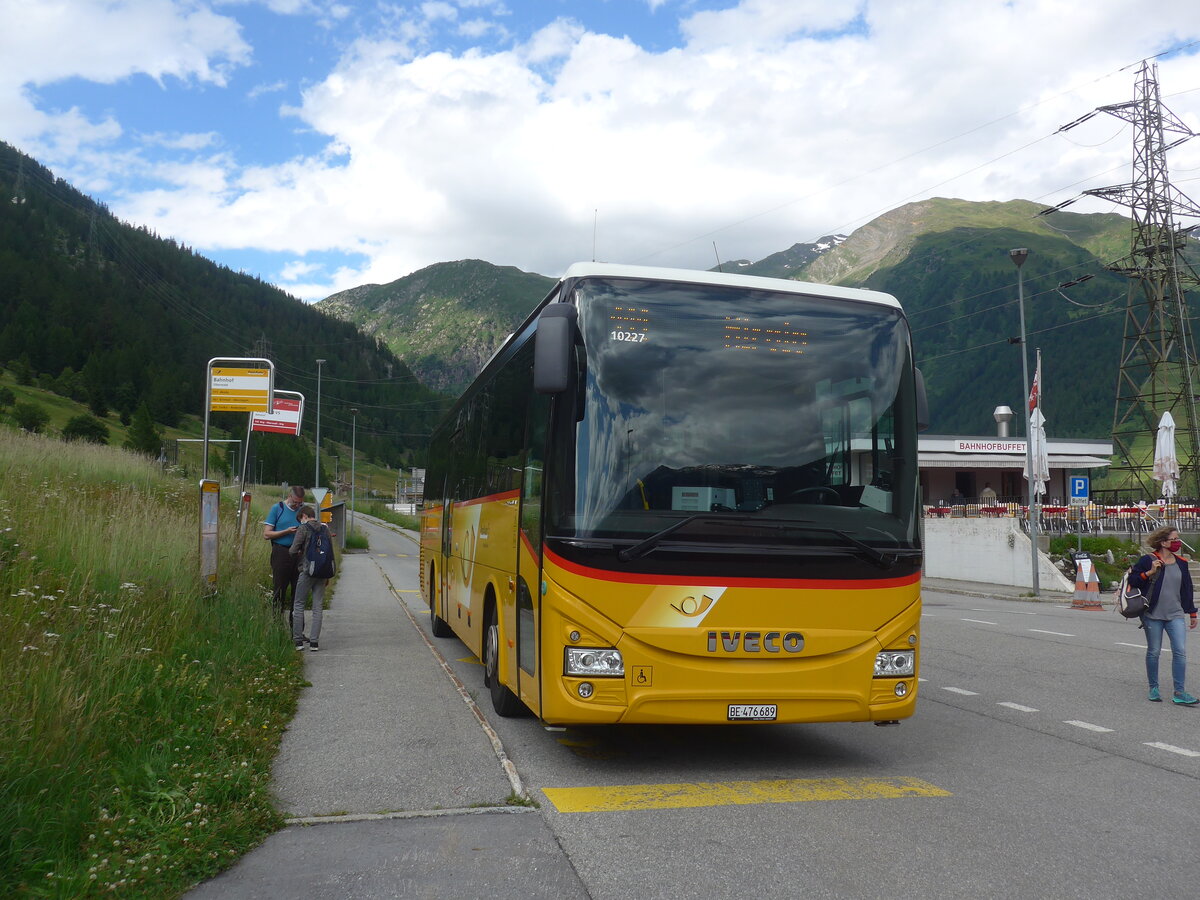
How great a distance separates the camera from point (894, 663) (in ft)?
22.2

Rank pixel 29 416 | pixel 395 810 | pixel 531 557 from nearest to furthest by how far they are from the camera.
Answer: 1. pixel 395 810
2. pixel 531 557
3. pixel 29 416

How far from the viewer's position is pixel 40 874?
416cm

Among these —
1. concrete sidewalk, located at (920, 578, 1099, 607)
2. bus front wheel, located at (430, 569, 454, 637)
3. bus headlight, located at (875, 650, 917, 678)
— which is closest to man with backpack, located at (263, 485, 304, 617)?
bus front wheel, located at (430, 569, 454, 637)

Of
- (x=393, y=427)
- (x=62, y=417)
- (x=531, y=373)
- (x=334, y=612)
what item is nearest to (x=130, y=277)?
(x=393, y=427)

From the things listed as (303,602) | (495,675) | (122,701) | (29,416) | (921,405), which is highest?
(29,416)

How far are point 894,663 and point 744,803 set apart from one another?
152 centimetres

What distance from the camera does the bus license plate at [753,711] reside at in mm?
6434

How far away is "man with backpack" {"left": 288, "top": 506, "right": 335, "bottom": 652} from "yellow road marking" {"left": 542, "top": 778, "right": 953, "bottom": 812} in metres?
6.70

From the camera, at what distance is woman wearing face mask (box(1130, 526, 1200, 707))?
966 centimetres

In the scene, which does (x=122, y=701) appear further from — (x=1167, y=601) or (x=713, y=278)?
(x=1167, y=601)

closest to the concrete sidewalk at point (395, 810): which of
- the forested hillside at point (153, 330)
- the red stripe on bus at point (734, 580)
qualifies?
the red stripe on bus at point (734, 580)

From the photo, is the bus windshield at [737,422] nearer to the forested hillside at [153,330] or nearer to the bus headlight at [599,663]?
the bus headlight at [599,663]

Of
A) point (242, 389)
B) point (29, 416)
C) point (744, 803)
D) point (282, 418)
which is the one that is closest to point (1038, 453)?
point (282, 418)

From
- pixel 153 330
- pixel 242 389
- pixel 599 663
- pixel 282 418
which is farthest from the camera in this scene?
pixel 153 330
